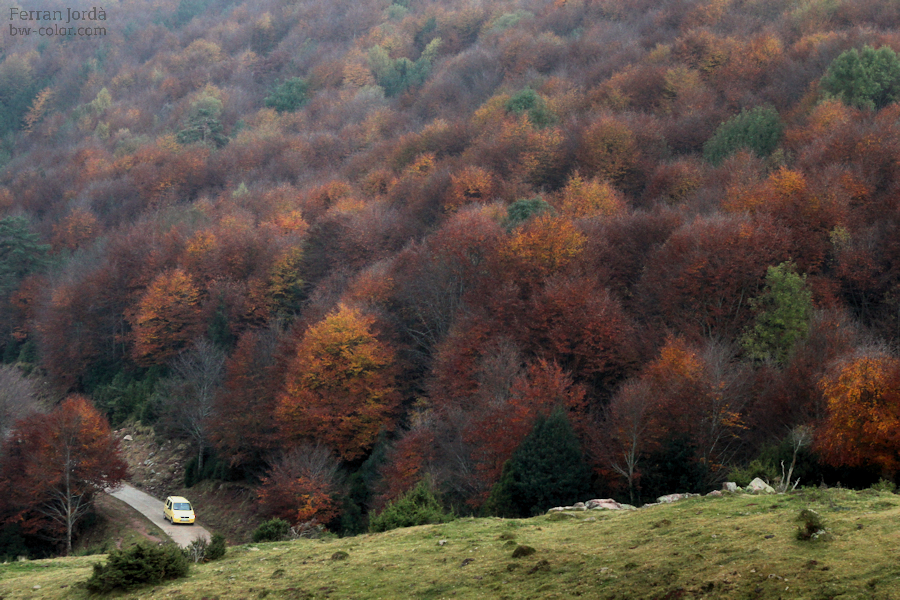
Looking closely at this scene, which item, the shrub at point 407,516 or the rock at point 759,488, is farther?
the shrub at point 407,516

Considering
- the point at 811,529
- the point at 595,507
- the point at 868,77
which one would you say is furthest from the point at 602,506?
the point at 868,77

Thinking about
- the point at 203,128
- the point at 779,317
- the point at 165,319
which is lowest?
the point at 165,319

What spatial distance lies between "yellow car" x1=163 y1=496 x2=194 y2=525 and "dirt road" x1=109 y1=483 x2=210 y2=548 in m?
0.36

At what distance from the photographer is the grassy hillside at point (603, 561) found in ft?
32.7

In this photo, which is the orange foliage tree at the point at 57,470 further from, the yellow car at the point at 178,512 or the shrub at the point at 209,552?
the shrub at the point at 209,552

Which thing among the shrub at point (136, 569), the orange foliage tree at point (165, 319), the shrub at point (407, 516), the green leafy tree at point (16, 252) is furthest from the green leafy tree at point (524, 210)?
the green leafy tree at point (16, 252)

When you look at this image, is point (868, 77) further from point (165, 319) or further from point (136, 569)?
point (136, 569)

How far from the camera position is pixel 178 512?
4281cm

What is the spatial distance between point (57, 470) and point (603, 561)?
3903 cm

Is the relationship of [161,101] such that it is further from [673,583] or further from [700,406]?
[673,583]

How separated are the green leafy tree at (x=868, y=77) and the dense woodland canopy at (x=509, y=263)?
0.83 feet

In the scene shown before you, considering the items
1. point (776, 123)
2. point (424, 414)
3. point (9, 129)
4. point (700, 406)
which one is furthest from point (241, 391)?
point (9, 129)

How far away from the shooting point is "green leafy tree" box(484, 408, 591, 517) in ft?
94.7

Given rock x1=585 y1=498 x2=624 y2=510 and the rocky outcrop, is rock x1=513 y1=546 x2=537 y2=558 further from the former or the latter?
rock x1=585 y1=498 x2=624 y2=510
